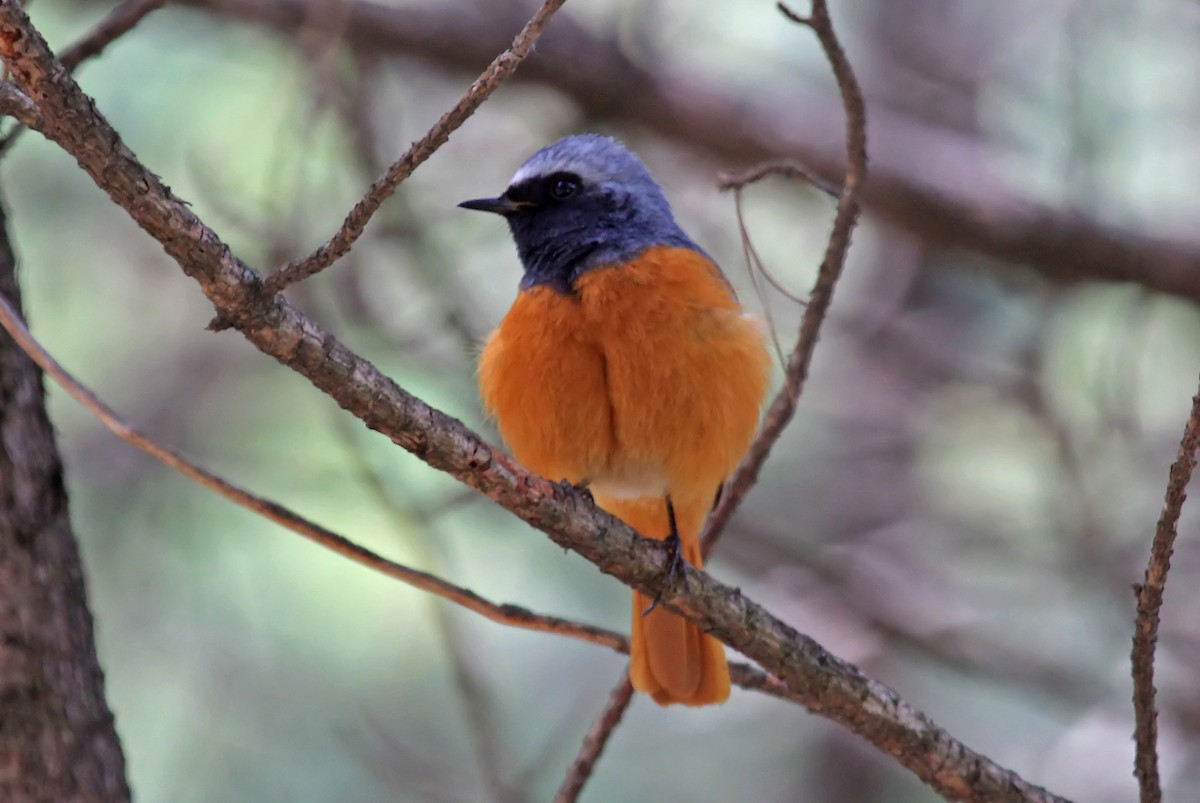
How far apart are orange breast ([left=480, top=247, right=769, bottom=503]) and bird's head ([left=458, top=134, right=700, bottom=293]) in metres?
0.18

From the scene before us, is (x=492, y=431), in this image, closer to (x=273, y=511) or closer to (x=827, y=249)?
(x=827, y=249)

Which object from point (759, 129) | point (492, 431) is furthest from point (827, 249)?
point (759, 129)

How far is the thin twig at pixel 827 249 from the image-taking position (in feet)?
9.48

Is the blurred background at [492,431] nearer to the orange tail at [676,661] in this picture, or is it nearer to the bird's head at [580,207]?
the bird's head at [580,207]

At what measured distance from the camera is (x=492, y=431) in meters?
5.66

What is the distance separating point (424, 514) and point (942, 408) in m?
3.73

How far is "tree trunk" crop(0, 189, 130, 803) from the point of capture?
2.65 meters

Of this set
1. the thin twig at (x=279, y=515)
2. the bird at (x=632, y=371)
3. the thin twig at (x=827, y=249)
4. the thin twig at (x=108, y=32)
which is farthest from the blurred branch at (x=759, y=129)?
the thin twig at (x=279, y=515)

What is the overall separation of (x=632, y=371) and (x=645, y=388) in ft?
0.21

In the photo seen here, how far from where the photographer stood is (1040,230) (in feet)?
18.7

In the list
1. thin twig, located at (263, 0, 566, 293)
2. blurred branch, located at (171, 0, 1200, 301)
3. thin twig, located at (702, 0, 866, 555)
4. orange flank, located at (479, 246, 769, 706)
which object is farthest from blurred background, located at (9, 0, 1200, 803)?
thin twig, located at (263, 0, 566, 293)

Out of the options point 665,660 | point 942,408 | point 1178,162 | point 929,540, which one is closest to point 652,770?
point 929,540

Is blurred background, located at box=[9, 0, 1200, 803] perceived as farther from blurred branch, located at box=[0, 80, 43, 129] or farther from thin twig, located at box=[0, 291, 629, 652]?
blurred branch, located at box=[0, 80, 43, 129]

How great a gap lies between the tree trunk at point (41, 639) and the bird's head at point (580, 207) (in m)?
1.61
